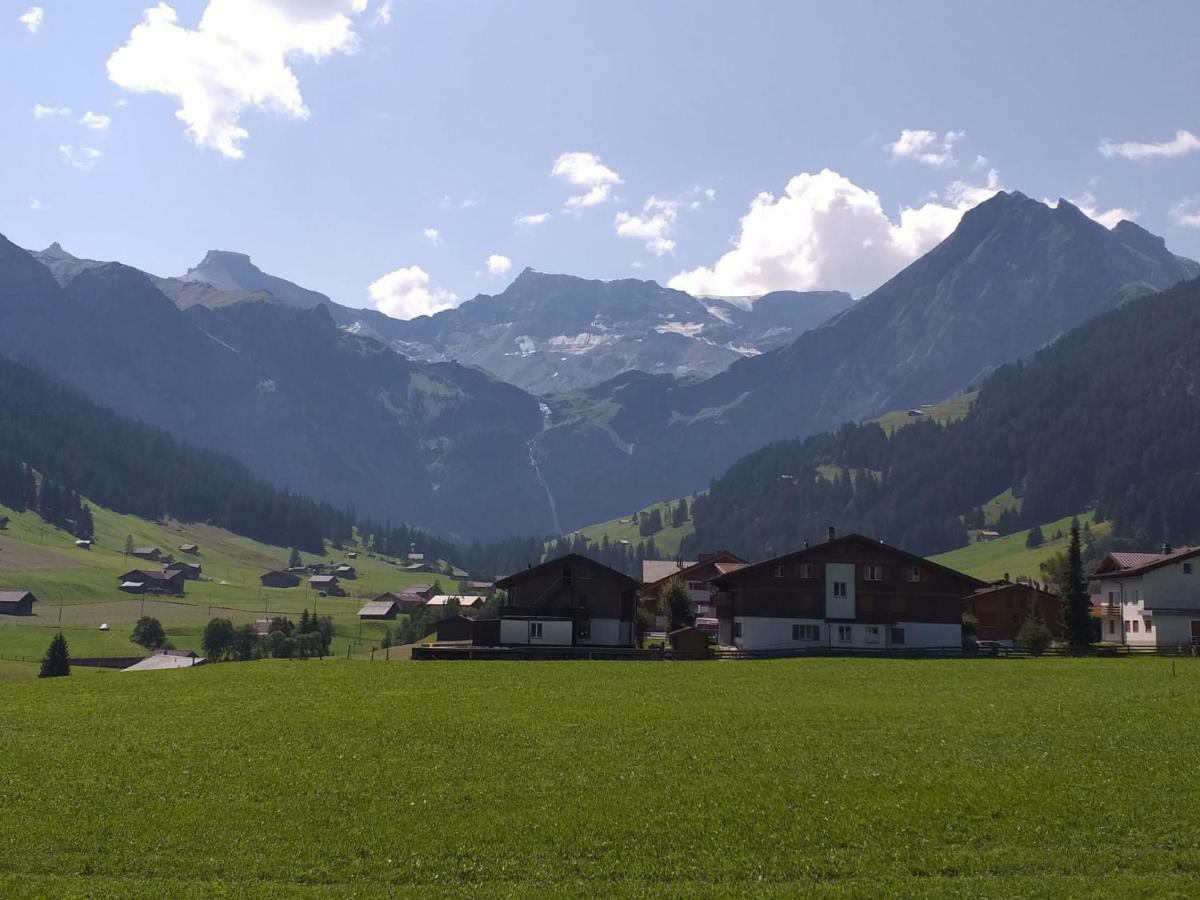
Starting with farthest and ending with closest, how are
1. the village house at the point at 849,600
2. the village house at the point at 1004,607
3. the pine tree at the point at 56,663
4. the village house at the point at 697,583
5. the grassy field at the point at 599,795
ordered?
the village house at the point at 697,583, the village house at the point at 1004,607, the pine tree at the point at 56,663, the village house at the point at 849,600, the grassy field at the point at 599,795

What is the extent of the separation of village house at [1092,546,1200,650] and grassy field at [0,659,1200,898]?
1910 inches

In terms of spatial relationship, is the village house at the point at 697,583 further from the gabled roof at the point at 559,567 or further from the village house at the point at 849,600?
the village house at the point at 849,600

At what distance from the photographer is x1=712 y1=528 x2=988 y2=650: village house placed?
296 ft

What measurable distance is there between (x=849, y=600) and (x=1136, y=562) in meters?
28.2

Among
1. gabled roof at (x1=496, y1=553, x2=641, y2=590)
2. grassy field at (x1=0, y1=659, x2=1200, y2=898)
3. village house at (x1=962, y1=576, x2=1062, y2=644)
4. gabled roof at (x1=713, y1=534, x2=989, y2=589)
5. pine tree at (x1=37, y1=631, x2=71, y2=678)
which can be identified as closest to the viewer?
grassy field at (x1=0, y1=659, x2=1200, y2=898)

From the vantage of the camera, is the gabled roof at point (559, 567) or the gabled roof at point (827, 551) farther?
the gabled roof at point (559, 567)

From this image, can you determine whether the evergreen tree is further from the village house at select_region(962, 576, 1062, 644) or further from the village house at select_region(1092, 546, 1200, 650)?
the village house at select_region(962, 576, 1062, 644)

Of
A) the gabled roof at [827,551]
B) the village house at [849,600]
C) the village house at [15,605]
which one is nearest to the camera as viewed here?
the village house at [849,600]

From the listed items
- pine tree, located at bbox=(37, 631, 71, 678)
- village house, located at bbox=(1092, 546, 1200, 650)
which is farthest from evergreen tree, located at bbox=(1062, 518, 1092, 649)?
pine tree, located at bbox=(37, 631, 71, 678)

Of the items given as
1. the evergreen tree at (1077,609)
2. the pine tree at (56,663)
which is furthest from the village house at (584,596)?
the pine tree at (56,663)

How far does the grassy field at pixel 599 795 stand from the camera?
2631 cm

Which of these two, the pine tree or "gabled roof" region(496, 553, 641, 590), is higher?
"gabled roof" region(496, 553, 641, 590)

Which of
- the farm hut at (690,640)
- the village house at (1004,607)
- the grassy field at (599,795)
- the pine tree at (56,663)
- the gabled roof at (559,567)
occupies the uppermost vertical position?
the gabled roof at (559,567)

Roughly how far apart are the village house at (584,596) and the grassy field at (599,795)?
43108 millimetres
